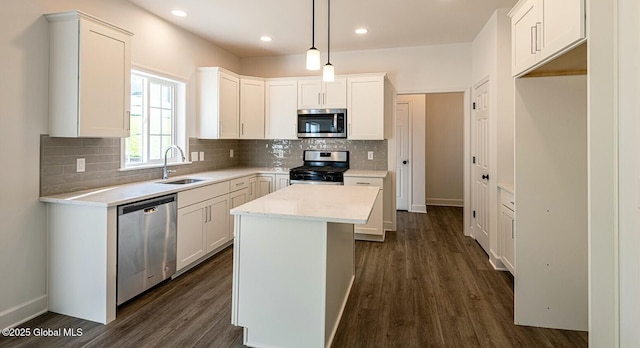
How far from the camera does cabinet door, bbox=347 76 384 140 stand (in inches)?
176

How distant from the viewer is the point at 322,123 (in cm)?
471

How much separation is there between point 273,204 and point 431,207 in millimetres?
5471

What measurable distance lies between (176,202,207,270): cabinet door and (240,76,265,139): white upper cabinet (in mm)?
1647

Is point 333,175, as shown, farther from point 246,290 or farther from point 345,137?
point 246,290

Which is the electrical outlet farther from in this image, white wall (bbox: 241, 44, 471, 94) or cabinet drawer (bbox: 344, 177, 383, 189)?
white wall (bbox: 241, 44, 471, 94)

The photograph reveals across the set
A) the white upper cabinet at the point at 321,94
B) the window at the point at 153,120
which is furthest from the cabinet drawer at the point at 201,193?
the white upper cabinet at the point at 321,94

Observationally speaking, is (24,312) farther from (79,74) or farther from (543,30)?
(543,30)

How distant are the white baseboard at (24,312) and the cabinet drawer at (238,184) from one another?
1995mm

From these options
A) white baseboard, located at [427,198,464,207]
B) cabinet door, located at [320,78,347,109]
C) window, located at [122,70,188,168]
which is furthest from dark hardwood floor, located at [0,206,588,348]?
white baseboard, located at [427,198,464,207]

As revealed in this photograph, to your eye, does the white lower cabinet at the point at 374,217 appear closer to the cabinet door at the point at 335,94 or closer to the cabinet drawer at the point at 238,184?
→ the cabinet door at the point at 335,94

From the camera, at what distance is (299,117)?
15.8ft

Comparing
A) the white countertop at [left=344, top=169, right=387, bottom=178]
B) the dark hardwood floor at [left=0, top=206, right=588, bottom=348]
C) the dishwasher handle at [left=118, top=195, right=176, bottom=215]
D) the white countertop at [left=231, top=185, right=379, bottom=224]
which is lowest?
the dark hardwood floor at [left=0, top=206, right=588, bottom=348]

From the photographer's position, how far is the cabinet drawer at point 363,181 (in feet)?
14.1

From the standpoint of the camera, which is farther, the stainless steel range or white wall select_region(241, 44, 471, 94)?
white wall select_region(241, 44, 471, 94)
